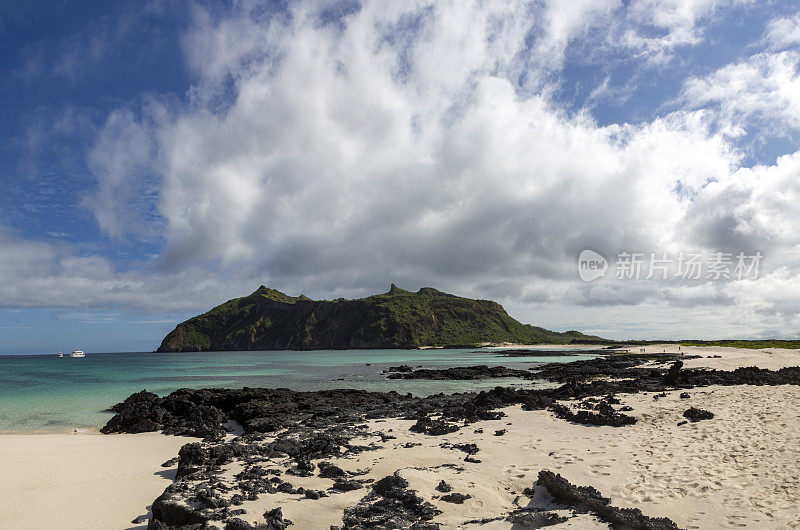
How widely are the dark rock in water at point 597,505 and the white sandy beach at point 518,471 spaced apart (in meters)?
0.28

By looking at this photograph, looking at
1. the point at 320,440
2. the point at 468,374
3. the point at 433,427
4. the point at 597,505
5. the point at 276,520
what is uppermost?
the point at 597,505

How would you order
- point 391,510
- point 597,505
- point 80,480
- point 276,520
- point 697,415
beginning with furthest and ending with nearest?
point 697,415, point 80,480, point 391,510, point 276,520, point 597,505

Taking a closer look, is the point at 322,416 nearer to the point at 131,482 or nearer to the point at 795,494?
the point at 131,482

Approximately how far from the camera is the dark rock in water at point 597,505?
689 cm

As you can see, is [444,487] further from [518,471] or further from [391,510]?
[518,471]

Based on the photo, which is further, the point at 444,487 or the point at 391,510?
the point at 444,487

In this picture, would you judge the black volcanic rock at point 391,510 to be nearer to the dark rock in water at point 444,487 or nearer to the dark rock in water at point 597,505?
the dark rock in water at point 444,487

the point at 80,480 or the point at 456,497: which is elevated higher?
the point at 456,497

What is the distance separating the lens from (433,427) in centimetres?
1605

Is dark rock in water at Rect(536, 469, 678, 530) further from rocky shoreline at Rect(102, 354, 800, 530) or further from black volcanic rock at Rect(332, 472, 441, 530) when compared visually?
black volcanic rock at Rect(332, 472, 441, 530)

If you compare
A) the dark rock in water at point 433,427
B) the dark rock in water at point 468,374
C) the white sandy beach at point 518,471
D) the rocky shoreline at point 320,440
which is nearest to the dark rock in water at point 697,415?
the rocky shoreline at point 320,440

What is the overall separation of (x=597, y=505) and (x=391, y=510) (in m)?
3.93

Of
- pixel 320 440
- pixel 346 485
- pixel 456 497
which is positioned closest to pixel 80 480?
pixel 320 440

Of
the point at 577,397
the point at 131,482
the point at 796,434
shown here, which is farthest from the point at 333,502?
the point at 577,397
